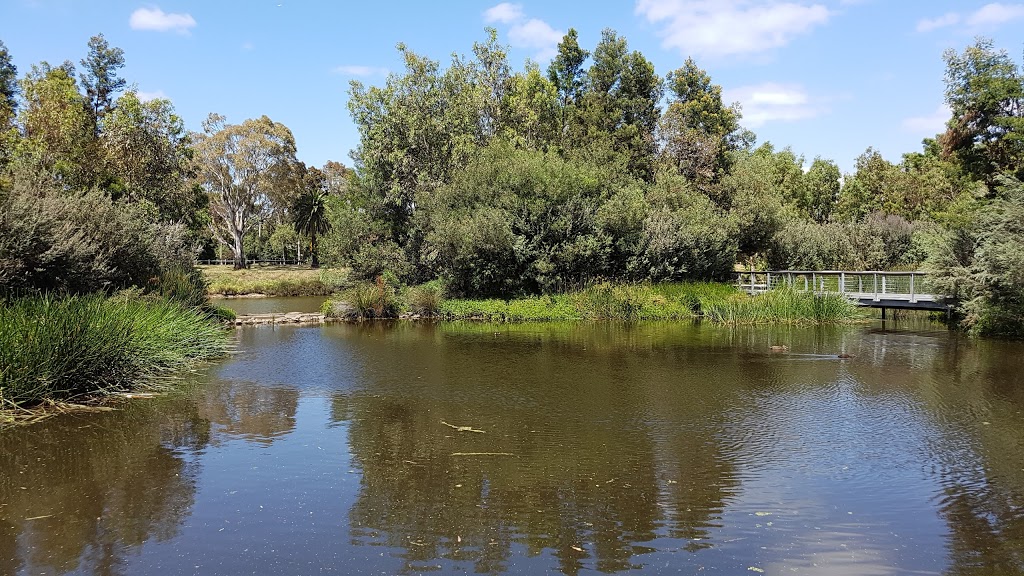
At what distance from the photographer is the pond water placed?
36250mm

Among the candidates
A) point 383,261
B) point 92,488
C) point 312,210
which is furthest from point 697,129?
point 312,210

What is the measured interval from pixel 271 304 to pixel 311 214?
28905mm

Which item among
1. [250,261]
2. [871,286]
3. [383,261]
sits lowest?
[871,286]

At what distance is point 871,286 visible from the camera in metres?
25.4

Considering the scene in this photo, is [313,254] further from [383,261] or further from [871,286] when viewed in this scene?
[871,286]

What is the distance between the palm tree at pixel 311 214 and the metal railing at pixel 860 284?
165ft

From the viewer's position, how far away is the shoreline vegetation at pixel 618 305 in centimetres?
2514

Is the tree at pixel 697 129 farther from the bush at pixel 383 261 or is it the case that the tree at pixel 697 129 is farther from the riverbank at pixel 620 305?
the bush at pixel 383 261

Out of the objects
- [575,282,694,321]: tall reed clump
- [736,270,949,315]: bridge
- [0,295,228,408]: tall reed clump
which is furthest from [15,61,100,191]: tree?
[736,270,949,315]: bridge

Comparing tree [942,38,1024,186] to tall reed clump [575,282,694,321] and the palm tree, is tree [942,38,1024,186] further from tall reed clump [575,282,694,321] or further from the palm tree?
the palm tree

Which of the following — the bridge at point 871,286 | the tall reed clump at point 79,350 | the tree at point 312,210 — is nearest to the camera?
the tall reed clump at point 79,350

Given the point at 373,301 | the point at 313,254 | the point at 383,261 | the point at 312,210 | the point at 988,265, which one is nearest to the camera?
the point at 988,265

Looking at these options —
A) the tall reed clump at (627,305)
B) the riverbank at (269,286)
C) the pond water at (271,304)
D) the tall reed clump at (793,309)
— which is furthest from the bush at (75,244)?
the riverbank at (269,286)

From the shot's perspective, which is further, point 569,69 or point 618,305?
point 569,69
